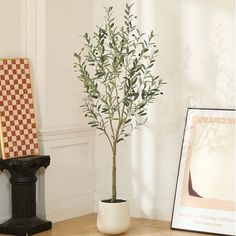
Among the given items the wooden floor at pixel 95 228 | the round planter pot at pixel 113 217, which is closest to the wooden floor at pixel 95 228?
the wooden floor at pixel 95 228

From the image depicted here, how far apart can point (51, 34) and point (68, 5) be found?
13.5 inches

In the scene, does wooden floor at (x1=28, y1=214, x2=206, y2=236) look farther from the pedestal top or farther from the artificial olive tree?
the pedestal top

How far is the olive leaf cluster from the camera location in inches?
208

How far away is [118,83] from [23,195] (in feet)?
4.41

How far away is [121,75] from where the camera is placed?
5879 mm

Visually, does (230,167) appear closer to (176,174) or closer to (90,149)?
(176,174)

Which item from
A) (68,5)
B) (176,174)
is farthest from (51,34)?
(176,174)

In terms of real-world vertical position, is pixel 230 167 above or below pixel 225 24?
below

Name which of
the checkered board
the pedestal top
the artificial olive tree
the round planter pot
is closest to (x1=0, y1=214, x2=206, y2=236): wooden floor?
the round planter pot

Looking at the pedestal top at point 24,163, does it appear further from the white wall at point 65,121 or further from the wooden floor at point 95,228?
the wooden floor at point 95,228

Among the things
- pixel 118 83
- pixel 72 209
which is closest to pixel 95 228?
pixel 72 209

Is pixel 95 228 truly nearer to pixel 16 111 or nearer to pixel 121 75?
pixel 16 111

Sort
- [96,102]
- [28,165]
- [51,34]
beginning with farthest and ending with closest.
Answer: [96,102] < [51,34] < [28,165]

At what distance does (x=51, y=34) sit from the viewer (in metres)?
5.57
